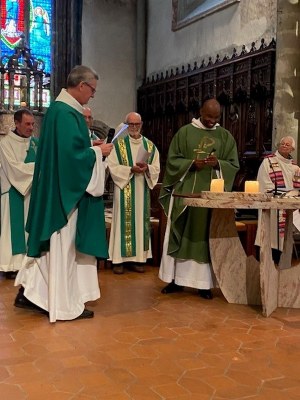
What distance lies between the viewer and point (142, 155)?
5965 mm

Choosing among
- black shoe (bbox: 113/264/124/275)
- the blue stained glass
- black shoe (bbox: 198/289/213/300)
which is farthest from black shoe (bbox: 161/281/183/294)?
the blue stained glass

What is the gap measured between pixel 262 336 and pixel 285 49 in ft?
18.3

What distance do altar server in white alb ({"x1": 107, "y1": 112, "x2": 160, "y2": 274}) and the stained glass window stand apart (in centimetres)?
724

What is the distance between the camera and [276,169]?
6.90 meters

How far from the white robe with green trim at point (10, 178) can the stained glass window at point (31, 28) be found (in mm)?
7557

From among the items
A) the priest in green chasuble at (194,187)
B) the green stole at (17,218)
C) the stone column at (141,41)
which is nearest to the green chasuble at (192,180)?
the priest in green chasuble at (194,187)

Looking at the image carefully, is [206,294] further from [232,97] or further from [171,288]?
[232,97]

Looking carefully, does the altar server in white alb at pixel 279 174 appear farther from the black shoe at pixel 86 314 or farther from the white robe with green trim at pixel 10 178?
the black shoe at pixel 86 314

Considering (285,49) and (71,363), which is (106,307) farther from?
(285,49)

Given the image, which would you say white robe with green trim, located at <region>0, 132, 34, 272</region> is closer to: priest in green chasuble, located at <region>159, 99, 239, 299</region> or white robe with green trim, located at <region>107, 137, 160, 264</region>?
white robe with green trim, located at <region>107, 137, 160, 264</region>

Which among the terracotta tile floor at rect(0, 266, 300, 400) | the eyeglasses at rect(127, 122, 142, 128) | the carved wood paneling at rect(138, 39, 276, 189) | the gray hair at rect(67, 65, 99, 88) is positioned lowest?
the terracotta tile floor at rect(0, 266, 300, 400)

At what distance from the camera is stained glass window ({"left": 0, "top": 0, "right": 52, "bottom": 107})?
13.0 metres

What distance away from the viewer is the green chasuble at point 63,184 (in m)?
4.11

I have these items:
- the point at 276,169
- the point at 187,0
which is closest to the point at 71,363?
the point at 276,169
